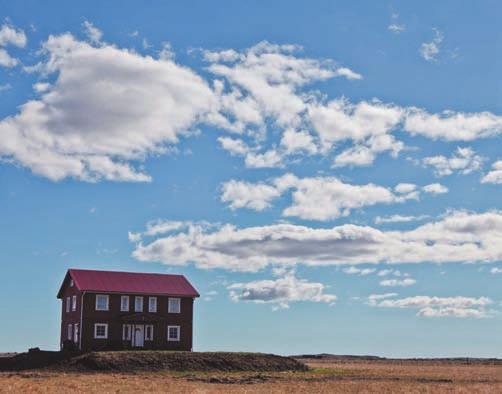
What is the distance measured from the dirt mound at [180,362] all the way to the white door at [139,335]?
862 cm

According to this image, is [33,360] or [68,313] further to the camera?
[68,313]

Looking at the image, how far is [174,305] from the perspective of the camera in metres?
69.1

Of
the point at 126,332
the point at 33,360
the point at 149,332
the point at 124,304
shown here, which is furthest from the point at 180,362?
the point at 33,360

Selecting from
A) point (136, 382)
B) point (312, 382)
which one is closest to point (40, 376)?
point (136, 382)

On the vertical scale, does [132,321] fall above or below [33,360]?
above

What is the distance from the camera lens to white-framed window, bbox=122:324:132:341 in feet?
218

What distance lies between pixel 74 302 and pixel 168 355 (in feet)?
44.1

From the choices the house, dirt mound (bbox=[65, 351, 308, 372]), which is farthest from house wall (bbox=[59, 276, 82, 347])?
dirt mound (bbox=[65, 351, 308, 372])

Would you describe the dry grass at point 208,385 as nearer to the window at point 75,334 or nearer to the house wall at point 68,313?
the window at point 75,334

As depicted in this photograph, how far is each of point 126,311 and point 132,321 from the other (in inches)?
40.6

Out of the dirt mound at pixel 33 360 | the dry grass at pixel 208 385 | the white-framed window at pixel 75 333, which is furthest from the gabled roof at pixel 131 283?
the dry grass at pixel 208 385

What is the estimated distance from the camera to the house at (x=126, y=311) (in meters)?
65.4

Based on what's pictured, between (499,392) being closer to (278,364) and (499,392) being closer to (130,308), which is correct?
(278,364)

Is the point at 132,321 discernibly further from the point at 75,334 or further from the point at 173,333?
the point at 75,334
